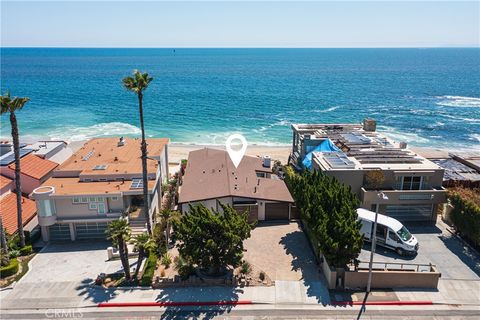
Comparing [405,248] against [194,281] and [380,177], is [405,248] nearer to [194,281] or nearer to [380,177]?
[380,177]

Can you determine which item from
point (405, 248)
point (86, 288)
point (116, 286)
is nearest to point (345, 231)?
point (405, 248)

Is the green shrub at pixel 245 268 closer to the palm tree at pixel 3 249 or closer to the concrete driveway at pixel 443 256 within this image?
the concrete driveway at pixel 443 256

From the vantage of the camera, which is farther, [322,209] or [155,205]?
[155,205]

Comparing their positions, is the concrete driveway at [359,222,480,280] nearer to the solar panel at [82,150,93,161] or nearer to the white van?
the white van

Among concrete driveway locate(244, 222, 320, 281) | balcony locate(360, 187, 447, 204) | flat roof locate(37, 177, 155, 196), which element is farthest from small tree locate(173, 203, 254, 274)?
balcony locate(360, 187, 447, 204)

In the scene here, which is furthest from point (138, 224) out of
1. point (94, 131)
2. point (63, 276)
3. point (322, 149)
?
point (94, 131)

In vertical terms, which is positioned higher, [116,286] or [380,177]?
[380,177]
